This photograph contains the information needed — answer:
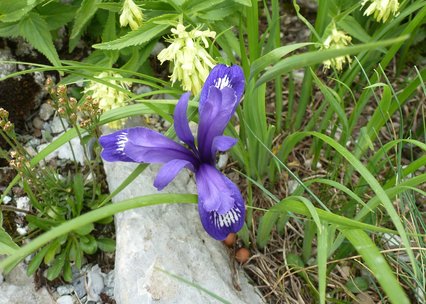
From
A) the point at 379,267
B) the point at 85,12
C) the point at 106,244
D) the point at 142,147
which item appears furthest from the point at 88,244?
the point at 379,267

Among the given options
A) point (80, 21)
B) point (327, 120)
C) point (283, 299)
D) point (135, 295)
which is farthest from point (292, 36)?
point (135, 295)

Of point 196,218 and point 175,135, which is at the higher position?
point 175,135

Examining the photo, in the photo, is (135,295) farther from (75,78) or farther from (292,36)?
(292,36)

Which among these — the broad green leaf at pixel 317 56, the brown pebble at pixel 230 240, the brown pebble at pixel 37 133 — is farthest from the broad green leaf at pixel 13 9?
the brown pebble at pixel 230 240

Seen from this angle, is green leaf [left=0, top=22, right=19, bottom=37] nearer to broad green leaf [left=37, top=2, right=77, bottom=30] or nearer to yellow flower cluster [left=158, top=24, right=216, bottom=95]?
broad green leaf [left=37, top=2, right=77, bottom=30]

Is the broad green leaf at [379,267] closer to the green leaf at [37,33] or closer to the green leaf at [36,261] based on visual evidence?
the green leaf at [36,261]

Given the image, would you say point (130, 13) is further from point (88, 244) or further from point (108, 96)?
point (88, 244)

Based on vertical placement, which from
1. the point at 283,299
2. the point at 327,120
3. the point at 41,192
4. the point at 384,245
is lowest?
the point at 283,299
